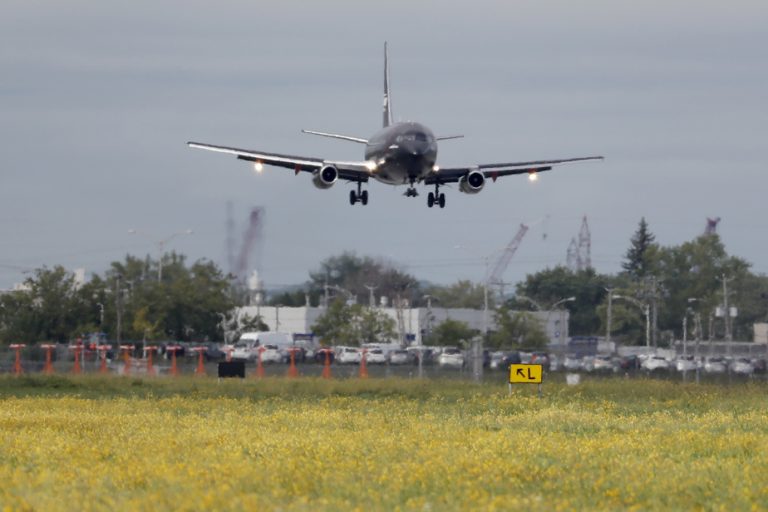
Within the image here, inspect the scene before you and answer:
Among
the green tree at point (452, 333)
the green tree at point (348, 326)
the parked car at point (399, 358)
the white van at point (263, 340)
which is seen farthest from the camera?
the green tree at point (348, 326)

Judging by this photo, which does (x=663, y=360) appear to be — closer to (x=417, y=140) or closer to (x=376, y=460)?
(x=417, y=140)

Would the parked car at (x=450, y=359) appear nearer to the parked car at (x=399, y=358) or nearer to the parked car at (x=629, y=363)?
the parked car at (x=399, y=358)

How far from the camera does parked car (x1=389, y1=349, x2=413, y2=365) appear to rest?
96812 millimetres

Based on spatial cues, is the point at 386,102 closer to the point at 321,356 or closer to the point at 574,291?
the point at 321,356

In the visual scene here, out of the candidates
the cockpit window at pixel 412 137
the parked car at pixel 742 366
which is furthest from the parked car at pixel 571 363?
the cockpit window at pixel 412 137

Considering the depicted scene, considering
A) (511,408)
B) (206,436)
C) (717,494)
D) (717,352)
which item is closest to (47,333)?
(717,352)

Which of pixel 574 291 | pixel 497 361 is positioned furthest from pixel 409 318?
pixel 497 361

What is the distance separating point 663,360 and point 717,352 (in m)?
49.4

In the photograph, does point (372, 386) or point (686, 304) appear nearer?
point (372, 386)

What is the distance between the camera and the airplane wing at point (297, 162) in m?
53.8

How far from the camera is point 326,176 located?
5306 cm

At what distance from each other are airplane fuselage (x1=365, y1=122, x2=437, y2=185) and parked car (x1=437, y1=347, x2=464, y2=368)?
31.1 m

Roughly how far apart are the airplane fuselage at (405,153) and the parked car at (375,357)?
45702 mm

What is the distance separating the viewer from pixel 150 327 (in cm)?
11662
